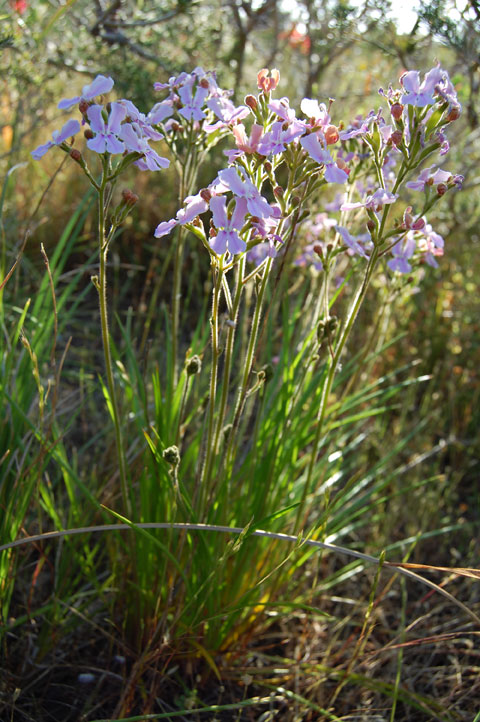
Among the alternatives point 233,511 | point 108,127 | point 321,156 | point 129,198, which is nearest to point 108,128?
point 108,127

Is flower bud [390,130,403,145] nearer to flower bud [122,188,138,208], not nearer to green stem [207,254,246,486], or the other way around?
green stem [207,254,246,486]

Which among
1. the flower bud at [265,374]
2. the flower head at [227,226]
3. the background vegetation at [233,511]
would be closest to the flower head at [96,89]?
the background vegetation at [233,511]

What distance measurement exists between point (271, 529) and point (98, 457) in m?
0.93

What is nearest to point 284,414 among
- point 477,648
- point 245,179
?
point 245,179

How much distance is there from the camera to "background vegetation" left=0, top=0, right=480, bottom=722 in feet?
5.60

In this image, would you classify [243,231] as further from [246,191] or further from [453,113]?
[453,113]

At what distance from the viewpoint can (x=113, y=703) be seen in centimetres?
175

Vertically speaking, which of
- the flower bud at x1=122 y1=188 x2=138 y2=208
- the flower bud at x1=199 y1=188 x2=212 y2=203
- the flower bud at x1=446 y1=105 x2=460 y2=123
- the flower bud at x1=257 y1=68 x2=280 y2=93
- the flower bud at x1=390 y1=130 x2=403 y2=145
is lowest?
the flower bud at x1=122 y1=188 x2=138 y2=208

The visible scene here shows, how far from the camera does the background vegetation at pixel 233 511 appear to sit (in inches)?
67.2

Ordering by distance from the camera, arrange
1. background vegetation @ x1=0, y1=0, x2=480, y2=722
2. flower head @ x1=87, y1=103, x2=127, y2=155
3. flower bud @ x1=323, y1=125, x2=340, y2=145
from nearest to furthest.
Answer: flower head @ x1=87, y1=103, x2=127, y2=155 < flower bud @ x1=323, y1=125, x2=340, y2=145 < background vegetation @ x1=0, y1=0, x2=480, y2=722

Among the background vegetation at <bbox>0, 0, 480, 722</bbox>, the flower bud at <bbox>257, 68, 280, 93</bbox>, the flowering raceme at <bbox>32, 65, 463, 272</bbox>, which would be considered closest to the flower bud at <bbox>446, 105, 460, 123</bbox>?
the flowering raceme at <bbox>32, 65, 463, 272</bbox>

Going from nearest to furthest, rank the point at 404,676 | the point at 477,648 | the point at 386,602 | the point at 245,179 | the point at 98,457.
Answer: the point at 245,179, the point at 404,676, the point at 477,648, the point at 386,602, the point at 98,457

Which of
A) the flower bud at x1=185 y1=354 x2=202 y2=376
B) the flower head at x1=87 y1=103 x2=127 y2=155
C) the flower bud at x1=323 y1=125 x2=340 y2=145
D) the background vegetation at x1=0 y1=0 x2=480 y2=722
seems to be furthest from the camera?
the background vegetation at x1=0 y1=0 x2=480 y2=722

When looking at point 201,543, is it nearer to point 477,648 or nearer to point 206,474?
point 206,474
